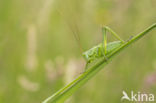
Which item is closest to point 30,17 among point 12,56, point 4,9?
point 4,9

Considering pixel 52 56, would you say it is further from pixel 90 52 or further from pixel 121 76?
pixel 90 52

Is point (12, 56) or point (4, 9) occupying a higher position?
point (4, 9)

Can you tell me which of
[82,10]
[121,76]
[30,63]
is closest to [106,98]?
[121,76]

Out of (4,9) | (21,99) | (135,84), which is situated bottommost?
(135,84)

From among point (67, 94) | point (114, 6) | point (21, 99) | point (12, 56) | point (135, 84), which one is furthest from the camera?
point (114, 6)

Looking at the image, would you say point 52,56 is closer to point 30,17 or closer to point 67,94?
point 30,17

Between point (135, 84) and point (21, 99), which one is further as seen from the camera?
point (135, 84)

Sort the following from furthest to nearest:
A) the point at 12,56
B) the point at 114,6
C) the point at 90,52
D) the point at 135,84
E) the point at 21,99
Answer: the point at 114,6
the point at 12,56
the point at 135,84
the point at 21,99
the point at 90,52
